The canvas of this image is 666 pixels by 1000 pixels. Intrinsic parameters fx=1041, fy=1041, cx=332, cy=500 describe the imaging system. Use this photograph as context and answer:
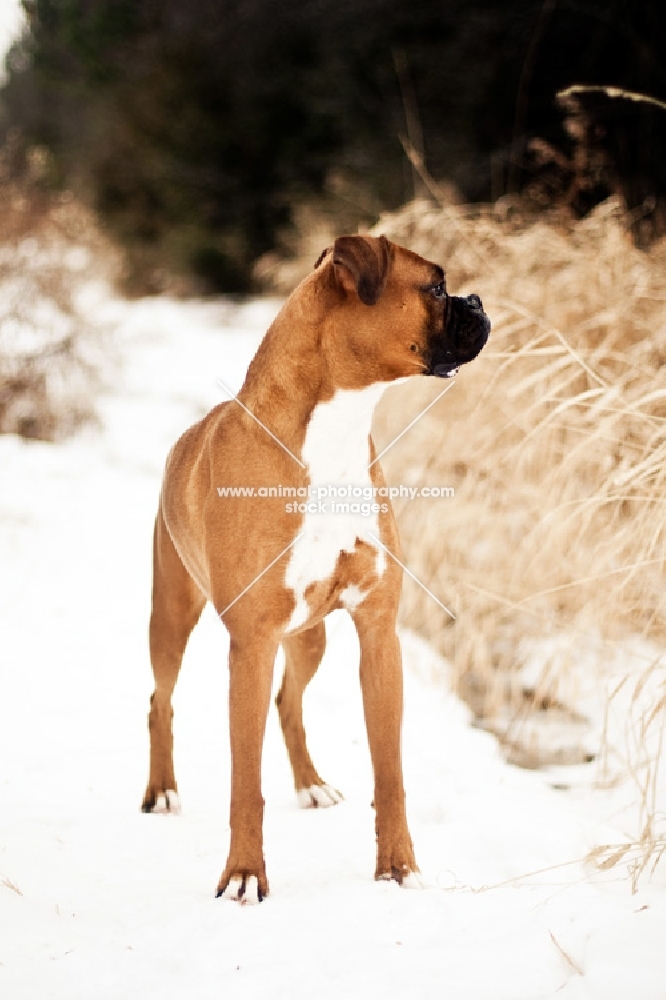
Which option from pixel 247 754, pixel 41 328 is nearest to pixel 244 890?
pixel 247 754

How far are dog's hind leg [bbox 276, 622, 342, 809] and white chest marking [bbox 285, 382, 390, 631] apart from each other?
2.06ft

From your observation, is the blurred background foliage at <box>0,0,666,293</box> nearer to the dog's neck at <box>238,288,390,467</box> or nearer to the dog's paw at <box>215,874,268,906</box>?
the dog's neck at <box>238,288,390,467</box>

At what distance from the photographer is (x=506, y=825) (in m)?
3.45

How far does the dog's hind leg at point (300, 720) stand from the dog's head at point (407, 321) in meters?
1.09

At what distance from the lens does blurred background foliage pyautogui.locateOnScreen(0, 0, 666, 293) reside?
34.1 ft

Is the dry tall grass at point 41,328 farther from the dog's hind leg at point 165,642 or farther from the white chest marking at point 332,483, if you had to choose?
the white chest marking at point 332,483

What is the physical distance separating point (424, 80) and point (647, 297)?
28.6 feet

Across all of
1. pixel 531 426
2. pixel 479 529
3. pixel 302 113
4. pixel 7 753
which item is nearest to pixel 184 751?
pixel 7 753

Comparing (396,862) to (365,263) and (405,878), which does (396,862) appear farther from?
(365,263)

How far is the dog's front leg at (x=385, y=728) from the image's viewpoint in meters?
2.77

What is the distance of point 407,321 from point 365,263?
18cm

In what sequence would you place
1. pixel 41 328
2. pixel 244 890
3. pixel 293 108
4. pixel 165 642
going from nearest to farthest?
pixel 244 890, pixel 165 642, pixel 41 328, pixel 293 108

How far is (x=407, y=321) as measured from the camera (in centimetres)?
255

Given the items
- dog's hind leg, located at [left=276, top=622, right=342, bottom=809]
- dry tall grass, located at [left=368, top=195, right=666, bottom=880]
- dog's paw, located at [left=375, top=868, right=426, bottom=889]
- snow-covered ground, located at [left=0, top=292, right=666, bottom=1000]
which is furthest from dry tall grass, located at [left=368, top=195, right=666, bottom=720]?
dog's paw, located at [left=375, top=868, right=426, bottom=889]
